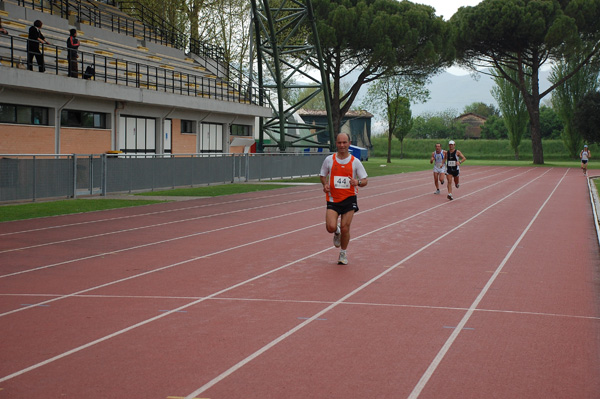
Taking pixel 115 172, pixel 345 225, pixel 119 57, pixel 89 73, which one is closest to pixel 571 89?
pixel 119 57

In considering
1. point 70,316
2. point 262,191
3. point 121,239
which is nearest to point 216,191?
point 262,191

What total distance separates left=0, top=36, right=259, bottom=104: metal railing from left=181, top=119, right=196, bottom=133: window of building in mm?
1409

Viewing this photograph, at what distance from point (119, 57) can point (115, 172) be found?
1175 centimetres

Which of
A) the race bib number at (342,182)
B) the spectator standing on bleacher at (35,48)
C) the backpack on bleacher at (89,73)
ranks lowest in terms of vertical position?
the race bib number at (342,182)

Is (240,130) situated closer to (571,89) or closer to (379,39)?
(379,39)

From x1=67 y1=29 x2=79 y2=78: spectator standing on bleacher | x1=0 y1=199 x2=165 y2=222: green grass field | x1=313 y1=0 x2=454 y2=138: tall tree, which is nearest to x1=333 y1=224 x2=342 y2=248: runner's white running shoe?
x1=0 y1=199 x2=165 y2=222: green grass field

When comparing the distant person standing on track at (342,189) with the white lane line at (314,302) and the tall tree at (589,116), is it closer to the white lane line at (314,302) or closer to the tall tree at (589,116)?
the white lane line at (314,302)

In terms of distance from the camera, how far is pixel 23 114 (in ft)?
88.5

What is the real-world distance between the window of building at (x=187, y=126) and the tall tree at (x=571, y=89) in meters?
42.8

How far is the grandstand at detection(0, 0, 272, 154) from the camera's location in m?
26.8

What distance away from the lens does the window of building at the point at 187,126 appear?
37.6 meters

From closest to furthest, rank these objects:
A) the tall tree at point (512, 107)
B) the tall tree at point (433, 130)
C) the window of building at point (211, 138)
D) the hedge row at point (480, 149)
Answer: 1. the window of building at point (211, 138)
2. the tall tree at point (512, 107)
3. the hedge row at point (480, 149)
4. the tall tree at point (433, 130)

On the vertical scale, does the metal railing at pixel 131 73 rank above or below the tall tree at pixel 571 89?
below

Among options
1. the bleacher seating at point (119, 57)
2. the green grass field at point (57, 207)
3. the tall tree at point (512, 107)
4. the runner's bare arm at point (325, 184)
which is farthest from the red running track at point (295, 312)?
the tall tree at point (512, 107)
